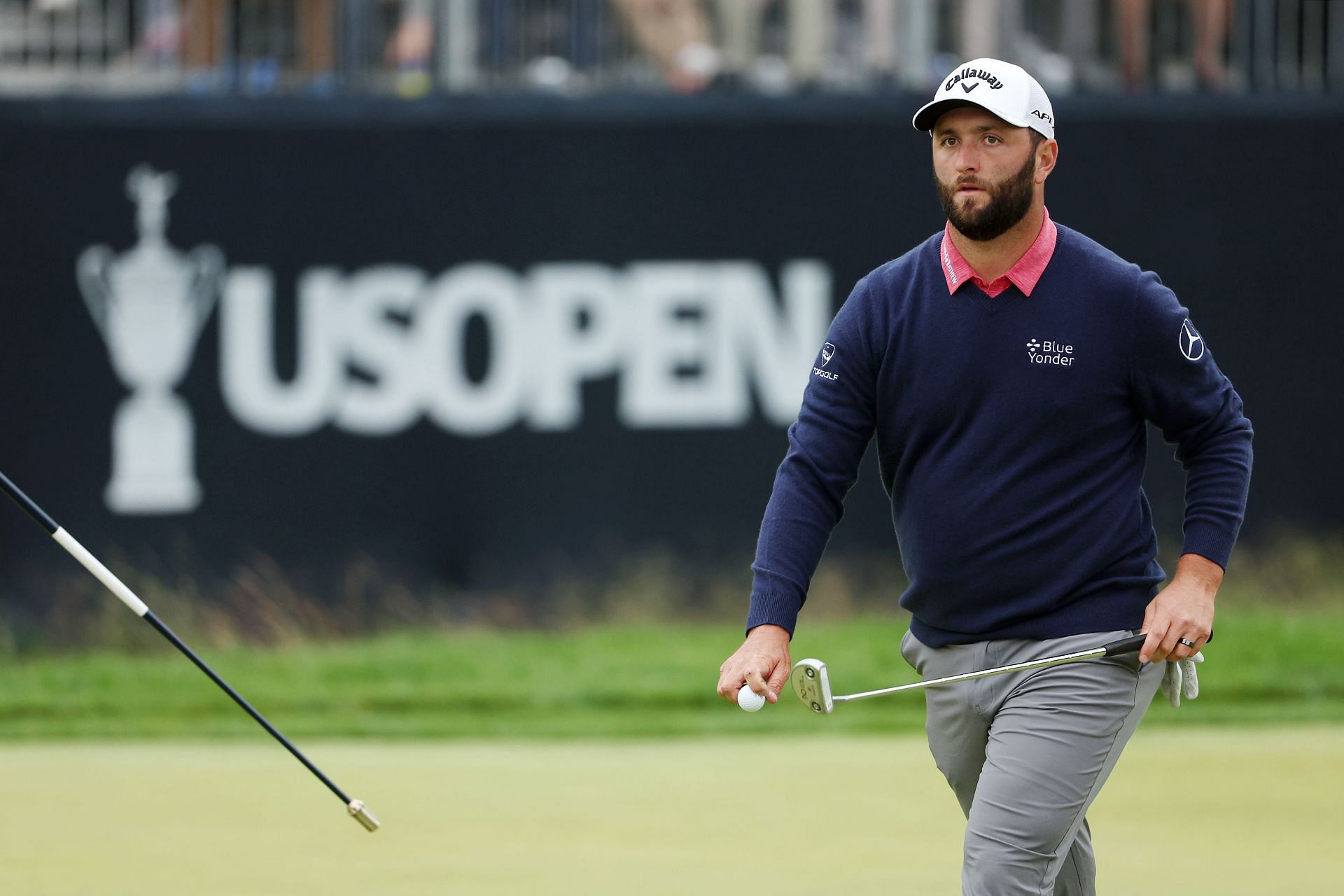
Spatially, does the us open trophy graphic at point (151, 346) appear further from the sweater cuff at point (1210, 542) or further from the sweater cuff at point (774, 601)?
the sweater cuff at point (1210, 542)

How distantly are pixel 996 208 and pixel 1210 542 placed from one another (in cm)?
87

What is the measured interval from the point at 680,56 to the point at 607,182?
87cm

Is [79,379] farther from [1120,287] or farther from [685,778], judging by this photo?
[1120,287]

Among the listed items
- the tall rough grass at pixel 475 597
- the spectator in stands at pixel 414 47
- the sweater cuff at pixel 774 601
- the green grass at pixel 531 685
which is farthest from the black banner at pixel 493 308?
the sweater cuff at pixel 774 601

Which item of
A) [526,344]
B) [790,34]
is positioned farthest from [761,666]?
[790,34]

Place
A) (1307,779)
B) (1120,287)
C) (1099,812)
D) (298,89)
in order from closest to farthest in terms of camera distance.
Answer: (1120,287) < (1099,812) < (1307,779) < (298,89)

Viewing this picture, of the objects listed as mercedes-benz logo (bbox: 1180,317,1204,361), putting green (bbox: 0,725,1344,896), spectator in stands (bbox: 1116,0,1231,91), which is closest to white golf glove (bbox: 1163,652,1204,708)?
mercedes-benz logo (bbox: 1180,317,1204,361)

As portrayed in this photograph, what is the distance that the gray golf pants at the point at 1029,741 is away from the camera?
406 cm

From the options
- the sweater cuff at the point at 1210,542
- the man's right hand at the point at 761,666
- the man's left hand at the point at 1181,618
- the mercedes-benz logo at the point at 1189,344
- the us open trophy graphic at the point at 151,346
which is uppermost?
the mercedes-benz logo at the point at 1189,344

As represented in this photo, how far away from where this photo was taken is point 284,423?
10.7m

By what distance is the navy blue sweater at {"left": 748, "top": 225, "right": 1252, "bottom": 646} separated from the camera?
420cm

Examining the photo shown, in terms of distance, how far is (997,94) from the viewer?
4090mm

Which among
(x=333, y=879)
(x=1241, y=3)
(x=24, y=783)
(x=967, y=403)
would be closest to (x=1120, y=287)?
(x=967, y=403)

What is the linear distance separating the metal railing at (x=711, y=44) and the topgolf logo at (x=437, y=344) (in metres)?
1.05
